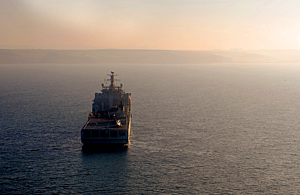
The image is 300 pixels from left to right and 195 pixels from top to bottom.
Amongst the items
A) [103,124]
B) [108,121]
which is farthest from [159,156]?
[108,121]

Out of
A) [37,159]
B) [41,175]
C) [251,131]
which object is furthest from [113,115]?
[251,131]

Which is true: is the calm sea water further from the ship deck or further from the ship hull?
the ship deck

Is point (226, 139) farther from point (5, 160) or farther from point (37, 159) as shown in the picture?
point (5, 160)

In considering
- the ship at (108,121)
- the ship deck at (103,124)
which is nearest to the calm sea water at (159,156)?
the ship at (108,121)

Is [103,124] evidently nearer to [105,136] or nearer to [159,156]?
[105,136]

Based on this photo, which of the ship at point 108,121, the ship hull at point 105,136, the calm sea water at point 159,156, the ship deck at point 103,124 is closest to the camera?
the calm sea water at point 159,156

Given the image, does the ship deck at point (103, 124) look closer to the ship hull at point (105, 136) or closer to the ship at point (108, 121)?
the ship at point (108, 121)

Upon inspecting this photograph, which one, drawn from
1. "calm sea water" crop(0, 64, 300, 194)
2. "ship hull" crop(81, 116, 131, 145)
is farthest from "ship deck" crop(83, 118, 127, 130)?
"calm sea water" crop(0, 64, 300, 194)

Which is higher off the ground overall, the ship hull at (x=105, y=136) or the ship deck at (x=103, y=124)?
the ship deck at (x=103, y=124)
